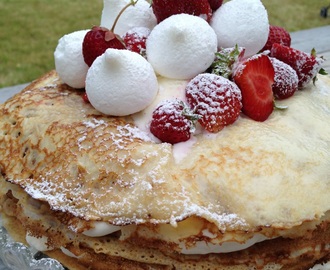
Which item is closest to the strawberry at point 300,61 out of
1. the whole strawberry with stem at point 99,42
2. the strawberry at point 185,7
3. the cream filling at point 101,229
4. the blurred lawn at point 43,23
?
the strawberry at point 185,7

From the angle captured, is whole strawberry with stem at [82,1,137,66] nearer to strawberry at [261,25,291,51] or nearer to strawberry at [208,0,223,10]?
strawberry at [208,0,223,10]

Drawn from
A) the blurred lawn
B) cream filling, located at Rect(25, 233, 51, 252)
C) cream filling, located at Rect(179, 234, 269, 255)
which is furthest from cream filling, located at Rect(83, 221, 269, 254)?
the blurred lawn

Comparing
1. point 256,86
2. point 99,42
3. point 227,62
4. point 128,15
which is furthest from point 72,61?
point 256,86

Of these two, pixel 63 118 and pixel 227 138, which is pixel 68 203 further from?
pixel 227 138

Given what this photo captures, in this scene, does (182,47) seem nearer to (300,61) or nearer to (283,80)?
(283,80)

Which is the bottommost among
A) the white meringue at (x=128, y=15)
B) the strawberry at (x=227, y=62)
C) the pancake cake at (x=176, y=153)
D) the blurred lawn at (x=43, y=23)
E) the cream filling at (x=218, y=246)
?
the blurred lawn at (x=43, y=23)

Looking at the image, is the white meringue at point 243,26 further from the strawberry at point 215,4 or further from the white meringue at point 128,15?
the white meringue at point 128,15

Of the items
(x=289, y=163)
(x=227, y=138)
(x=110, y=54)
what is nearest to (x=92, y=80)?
(x=110, y=54)
